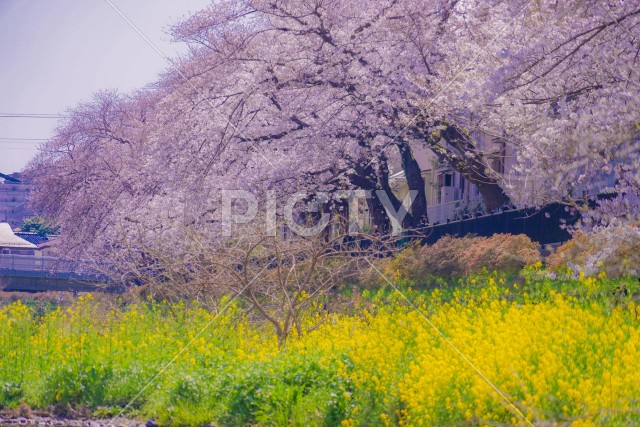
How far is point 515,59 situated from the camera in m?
11.9

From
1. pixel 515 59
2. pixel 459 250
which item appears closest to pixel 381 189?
pixel 459 250

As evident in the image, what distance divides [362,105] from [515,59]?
762 centimetres

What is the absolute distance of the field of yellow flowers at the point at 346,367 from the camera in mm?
5988

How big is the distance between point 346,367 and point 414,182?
49.7 feet

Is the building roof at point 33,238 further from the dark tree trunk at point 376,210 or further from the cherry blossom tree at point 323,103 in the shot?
the dark tree trunk at point 376,210

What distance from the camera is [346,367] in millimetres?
7684

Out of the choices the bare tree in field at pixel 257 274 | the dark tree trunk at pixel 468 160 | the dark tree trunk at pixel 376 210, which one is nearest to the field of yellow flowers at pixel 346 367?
the bare tree in field at pixel 257 274

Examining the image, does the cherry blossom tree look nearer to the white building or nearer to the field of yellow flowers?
the field of yellow flowers

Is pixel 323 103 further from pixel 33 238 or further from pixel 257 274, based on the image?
pixel 33 238

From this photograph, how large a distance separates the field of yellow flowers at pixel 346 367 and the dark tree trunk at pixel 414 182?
36.7 ft

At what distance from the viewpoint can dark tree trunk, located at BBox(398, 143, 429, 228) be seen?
2223cm

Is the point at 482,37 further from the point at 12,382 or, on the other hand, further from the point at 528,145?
the point at 12,382

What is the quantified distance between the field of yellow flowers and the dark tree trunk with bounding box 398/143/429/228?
11.2 meters

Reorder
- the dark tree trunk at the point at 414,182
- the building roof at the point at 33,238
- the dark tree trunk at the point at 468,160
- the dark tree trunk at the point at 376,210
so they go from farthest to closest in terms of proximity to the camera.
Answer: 1. the building roof at the point at 33,238
2. the dark tree trunk at the point at 376,210
3. the dark tree trunk at the point at 414,182
4. the dark tree trunk at the point at 468,160
